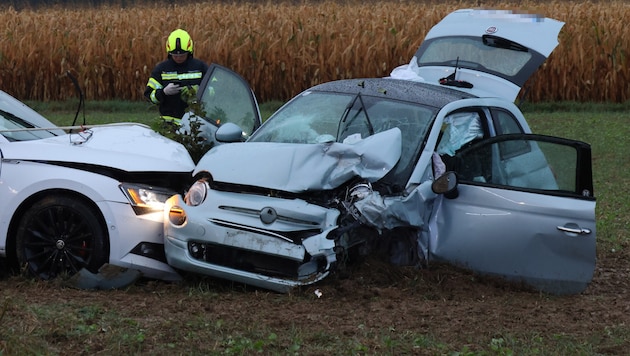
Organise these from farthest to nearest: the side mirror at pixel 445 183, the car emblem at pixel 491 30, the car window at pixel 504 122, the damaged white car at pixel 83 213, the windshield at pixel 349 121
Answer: the car emblem at pixel 491 30 → the car window at pixel 504 122 → the windshield at pixel 349 121 → the damaged white car at pixel 83 213 → the side mirror at pixel 445 183

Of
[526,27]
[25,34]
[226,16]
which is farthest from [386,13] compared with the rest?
[526,27]

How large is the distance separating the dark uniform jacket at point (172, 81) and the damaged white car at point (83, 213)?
11.3 ft

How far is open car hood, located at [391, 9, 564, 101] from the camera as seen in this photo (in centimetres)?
989

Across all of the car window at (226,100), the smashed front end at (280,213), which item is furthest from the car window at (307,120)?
the car window at (226,100)

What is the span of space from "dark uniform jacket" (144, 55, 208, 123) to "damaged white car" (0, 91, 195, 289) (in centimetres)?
346

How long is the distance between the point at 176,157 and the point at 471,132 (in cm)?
237

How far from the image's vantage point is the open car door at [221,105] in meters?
9.70

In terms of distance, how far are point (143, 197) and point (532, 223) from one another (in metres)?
2.81

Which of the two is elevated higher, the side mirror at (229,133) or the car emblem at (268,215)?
the side mirror at (229,133)

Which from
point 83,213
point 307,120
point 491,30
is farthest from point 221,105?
point 491,30

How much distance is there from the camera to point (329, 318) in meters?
7.11

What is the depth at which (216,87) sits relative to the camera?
9.86 metres

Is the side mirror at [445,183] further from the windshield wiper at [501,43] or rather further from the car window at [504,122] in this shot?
the windshield wiper at [501,43]

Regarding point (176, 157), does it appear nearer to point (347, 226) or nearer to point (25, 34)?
point (347, 226)
